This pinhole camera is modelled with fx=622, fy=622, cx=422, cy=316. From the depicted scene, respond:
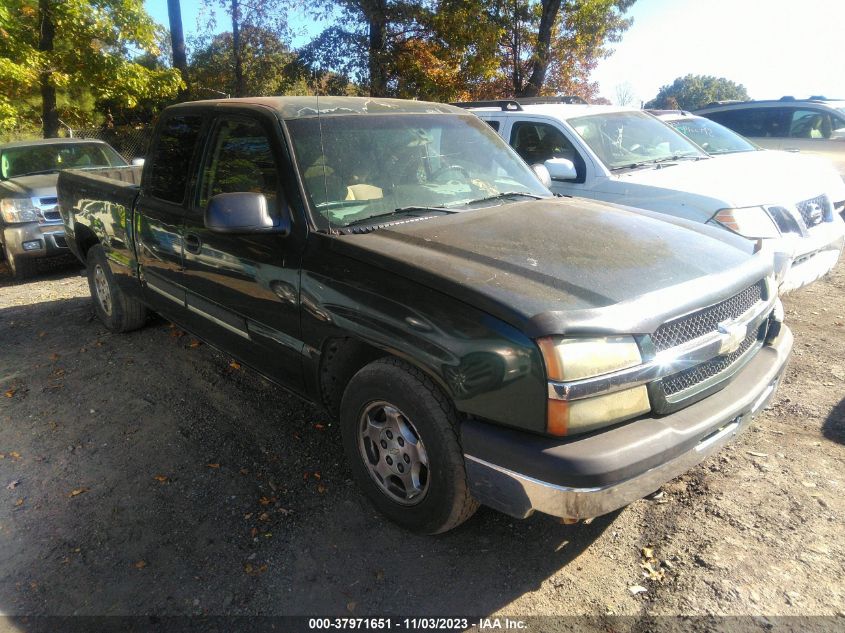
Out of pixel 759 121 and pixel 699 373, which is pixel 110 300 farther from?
pixel 759 121

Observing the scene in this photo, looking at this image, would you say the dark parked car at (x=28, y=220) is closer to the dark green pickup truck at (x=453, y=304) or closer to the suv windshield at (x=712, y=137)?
the dark green pickup truck at (x=453, y=304)

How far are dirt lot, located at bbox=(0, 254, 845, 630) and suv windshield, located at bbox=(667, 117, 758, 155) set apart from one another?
430 centimetres

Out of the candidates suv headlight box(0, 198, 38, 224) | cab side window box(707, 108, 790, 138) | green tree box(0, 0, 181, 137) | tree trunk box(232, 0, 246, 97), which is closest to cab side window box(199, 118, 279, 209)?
suv headlight box(0, 198, 38, 224)

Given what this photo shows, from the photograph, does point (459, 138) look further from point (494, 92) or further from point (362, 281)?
point (494, 92)

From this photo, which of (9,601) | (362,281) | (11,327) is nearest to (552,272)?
(362,281)

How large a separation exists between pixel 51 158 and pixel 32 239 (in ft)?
6.31

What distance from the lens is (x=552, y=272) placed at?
2.63 metres

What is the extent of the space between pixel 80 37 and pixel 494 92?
10.9 m

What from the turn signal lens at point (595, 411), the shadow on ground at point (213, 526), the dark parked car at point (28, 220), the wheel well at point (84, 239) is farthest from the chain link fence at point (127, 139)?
the turn signal lens at point (595, 411)

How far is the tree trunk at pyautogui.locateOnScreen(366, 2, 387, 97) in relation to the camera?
15273mm

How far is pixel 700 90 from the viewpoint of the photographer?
6319 centimetres

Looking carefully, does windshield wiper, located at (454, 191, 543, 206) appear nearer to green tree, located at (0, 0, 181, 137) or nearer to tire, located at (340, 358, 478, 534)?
tire, located at (340, 358, 478, 534)

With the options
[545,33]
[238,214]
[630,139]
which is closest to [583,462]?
[238,214]

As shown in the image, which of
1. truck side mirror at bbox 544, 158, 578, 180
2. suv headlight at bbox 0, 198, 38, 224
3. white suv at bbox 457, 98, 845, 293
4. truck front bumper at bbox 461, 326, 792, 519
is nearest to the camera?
truck front bumper at bbox 461, 326, 792, 519
